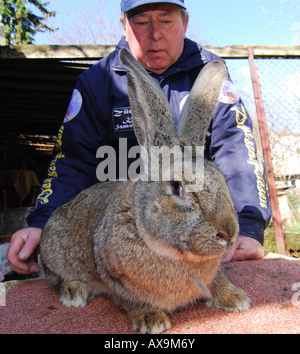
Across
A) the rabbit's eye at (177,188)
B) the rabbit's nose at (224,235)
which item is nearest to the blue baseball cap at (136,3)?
the rabbit's eye at (177,188)

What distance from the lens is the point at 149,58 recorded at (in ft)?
10.3

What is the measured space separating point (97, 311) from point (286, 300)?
1.05 metres

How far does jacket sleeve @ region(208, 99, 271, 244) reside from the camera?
2.57 metres

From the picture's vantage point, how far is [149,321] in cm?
162

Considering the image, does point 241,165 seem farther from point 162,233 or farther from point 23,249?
point 23,249

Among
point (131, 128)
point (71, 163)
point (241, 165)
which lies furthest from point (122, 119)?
point (241, 165)

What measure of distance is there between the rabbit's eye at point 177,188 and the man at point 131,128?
1.10 meters

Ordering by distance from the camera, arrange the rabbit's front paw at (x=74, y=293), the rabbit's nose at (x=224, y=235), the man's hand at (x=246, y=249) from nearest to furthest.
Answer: the rabbit's nose at (x=224, y=235) → the rabbit's front paw at (x=74, y=293) → the man's hand at (x=246, y=249)

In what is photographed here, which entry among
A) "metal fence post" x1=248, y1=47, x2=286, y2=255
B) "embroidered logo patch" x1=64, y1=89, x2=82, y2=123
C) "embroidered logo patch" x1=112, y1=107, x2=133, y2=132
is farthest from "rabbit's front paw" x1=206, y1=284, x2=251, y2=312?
"metal fence post" x1=248, y1=47, x2=286, y2=255

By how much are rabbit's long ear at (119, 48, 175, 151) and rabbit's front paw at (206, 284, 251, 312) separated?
893 millimetres

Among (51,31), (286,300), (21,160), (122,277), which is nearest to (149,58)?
(122,277)

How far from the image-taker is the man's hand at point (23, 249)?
7.81 ft

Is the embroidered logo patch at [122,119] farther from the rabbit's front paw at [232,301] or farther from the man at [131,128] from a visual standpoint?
the rabbit's front paw at [232,301]

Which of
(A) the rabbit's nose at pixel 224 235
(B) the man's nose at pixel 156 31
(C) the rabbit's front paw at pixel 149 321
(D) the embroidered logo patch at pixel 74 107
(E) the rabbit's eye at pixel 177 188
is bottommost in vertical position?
(C) the rabbit's front paw at pixel 149 321
